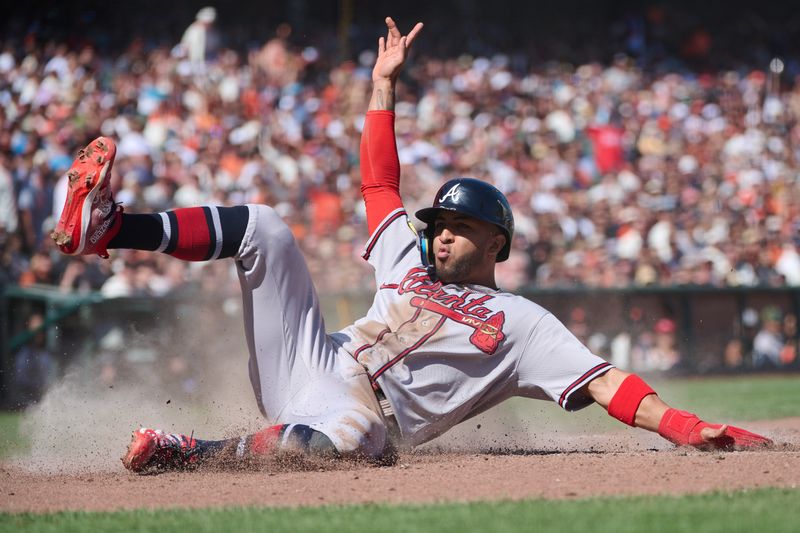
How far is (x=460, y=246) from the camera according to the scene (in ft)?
15.4

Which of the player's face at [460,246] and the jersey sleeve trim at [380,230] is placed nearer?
the player's face at [460,246]

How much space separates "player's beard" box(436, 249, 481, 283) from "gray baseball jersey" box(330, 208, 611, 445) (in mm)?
117

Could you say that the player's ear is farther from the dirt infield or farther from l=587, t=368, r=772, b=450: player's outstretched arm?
the dirt infield

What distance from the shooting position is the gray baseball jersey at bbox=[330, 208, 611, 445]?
14.5 ft

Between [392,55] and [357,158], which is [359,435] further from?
[357,158]

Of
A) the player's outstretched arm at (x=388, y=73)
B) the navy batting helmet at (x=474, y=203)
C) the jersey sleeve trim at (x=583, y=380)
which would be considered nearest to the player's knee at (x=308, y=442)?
the jersey sleeve trim at (x=583, y=380)

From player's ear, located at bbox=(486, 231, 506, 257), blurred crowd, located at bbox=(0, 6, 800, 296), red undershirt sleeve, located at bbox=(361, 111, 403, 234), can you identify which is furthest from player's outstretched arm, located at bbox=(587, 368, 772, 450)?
blurred crowd, located at bbox=(0, 6, 800, 296)

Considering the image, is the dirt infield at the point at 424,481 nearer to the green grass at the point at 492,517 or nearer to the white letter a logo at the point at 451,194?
the green grass at the point at 492,517

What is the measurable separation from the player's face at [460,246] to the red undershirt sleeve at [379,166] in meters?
0.45

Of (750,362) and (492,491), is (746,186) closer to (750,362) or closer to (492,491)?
(750,362)

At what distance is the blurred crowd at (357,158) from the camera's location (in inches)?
412

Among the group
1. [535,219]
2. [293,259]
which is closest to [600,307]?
[535,219]

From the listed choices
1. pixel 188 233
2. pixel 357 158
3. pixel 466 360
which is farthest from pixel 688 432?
→ pixel 357 158

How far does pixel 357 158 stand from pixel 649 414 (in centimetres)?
847
